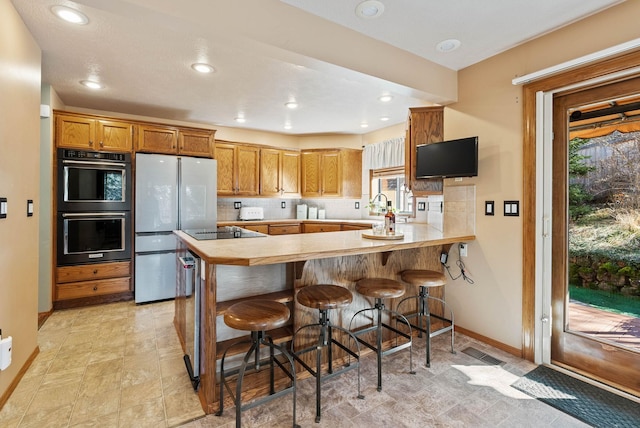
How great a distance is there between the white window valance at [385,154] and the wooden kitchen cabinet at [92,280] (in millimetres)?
3895

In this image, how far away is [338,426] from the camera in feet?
5.41

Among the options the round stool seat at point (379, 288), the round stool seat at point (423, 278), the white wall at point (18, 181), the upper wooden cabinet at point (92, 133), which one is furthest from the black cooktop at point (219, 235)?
the upper wooden cabinet at point (92, 133)

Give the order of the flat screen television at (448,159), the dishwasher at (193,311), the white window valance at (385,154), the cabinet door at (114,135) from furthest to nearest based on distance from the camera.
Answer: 1. the white window valance at (385,154)
2. the cabinet door at (114,135)
3. the flat screen television at (448,159)
4. the dishwasher at (193,311)

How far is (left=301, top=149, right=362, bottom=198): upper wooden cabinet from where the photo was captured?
17.6 ft

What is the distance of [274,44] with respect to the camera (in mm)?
1940

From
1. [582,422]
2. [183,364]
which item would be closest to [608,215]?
[582,422]

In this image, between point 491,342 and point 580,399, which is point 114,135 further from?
point 580,399

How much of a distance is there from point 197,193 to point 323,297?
2.88 metres

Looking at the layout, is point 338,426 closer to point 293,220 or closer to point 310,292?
point 310,292

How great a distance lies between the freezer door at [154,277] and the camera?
3.67 meters

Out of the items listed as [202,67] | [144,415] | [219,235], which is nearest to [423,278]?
[219,235]

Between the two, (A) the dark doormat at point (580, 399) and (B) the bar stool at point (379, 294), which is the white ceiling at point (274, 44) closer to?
(B) the bar stool at point (379, 294)

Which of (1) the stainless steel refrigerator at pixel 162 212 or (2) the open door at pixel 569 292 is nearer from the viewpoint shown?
(2) the open door at pixel 569 292

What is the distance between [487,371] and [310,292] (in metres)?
1.45
